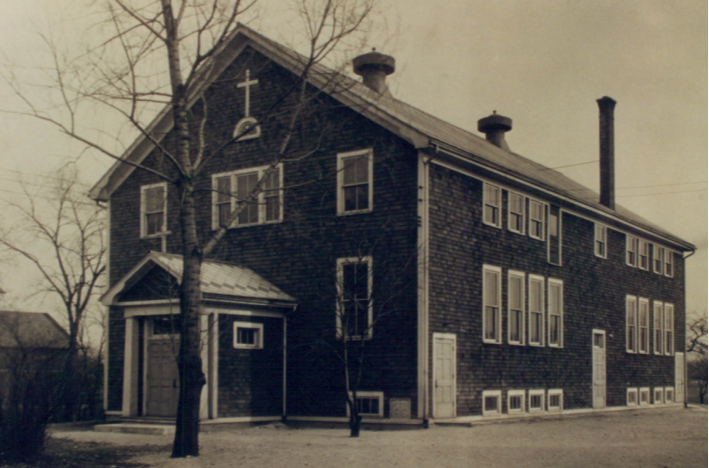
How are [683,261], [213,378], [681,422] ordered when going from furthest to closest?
[683,261] < [681,422] < [213,378]

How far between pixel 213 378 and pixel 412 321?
4796mm

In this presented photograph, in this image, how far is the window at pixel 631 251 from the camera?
3259 cm

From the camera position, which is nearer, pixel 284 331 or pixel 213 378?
pixel 213 378

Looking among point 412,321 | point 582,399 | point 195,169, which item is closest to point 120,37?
point 195,169

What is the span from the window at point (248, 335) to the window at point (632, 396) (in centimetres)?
1674

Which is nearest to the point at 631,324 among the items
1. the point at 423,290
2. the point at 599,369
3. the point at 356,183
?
the point at 599,369

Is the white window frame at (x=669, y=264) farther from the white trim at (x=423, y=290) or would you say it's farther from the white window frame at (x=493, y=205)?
the white trim at (x=423, y=290)

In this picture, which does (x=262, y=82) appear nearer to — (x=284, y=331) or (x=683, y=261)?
(x=284, y=331)

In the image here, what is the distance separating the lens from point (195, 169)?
15586 millimetres

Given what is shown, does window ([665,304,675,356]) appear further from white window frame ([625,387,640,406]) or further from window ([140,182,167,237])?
window ([140,182,167,237])

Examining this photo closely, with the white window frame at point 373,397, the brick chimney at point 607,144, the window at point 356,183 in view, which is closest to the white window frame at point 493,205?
the window at point 356,183

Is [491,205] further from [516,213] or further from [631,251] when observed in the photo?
[631,251]

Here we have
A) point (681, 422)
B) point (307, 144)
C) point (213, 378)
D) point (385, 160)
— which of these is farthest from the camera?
point (681, 422)

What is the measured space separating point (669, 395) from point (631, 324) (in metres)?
5.30
